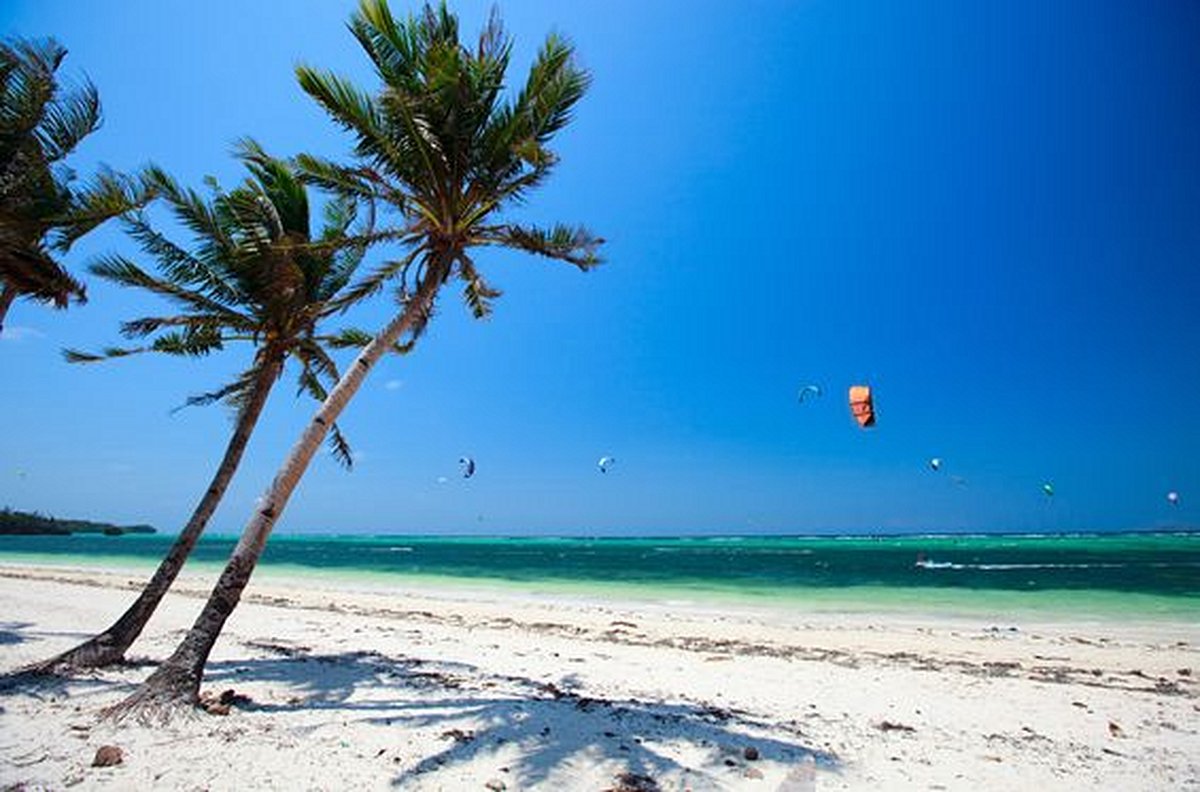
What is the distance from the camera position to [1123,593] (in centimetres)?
2353

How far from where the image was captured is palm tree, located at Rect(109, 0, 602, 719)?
6.08 meters

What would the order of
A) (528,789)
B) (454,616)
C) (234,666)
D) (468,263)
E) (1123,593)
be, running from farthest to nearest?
(1123,593) < (454,616) < (234,666) < (468,263) < (528,789)

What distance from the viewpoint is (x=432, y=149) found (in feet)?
21.7

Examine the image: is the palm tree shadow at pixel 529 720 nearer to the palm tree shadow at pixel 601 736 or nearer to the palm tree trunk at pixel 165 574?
the palm tree shadow at pixel 601 736

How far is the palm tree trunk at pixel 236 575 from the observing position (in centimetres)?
525

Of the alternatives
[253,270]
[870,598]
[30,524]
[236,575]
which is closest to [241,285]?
[253,270]

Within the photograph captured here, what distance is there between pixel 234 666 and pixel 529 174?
7215 millimetres

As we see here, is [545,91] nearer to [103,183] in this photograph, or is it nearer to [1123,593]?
[103,183]

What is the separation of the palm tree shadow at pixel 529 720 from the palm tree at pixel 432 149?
5.31ft

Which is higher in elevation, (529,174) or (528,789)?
(529,174)

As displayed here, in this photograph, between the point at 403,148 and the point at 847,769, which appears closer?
the point at 847,769

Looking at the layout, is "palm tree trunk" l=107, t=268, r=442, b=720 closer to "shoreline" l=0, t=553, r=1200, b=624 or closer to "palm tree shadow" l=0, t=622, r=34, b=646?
"palm tree shadow" l=0, t=622, r=34, b=646

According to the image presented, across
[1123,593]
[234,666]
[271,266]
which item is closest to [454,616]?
[234,666]

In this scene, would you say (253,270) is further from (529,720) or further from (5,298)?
(529,720)
